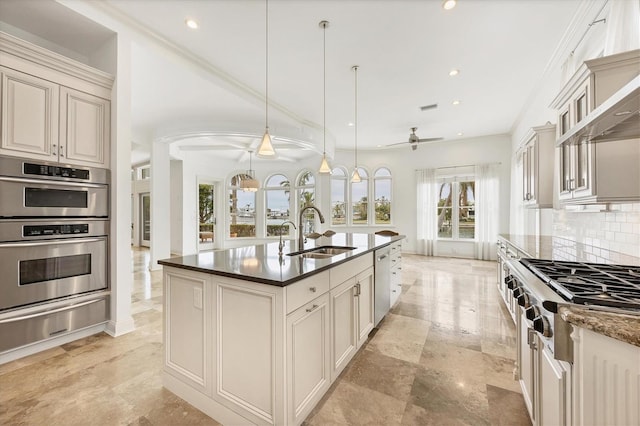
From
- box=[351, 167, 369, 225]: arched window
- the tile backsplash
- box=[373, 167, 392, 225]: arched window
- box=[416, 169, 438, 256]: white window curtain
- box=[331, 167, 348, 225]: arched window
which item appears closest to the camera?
the tile backsplash

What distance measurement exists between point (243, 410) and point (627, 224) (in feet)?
10.0

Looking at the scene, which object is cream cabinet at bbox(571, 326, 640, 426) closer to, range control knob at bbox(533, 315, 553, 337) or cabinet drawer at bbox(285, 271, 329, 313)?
range control knob at bbox(533, 315, 553, 337)

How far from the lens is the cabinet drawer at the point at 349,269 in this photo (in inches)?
72.9

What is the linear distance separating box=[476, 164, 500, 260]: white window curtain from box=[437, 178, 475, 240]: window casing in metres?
0.26

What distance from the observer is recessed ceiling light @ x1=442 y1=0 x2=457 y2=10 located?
8.01ft

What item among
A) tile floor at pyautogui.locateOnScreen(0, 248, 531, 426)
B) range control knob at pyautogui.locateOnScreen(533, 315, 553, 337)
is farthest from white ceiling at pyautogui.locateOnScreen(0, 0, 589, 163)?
tile floor at pyautogui.locateOnScreen(0, 248, 531, 426)

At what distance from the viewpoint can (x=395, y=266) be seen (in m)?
3.40

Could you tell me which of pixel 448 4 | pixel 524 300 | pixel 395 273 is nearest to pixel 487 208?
pixel 395 273

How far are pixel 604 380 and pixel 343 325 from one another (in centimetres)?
142

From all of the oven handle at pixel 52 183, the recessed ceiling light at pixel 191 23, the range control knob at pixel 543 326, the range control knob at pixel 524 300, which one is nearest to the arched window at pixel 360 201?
the recessed ceiling light at pixel 191 23

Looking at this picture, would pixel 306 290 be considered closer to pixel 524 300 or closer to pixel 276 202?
pixel 524 300

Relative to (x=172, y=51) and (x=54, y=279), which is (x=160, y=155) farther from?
(x=54, y=279)

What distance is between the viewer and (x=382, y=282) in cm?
285

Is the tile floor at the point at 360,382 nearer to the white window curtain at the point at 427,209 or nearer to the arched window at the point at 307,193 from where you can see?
the white window curtain at the point at 427,209
